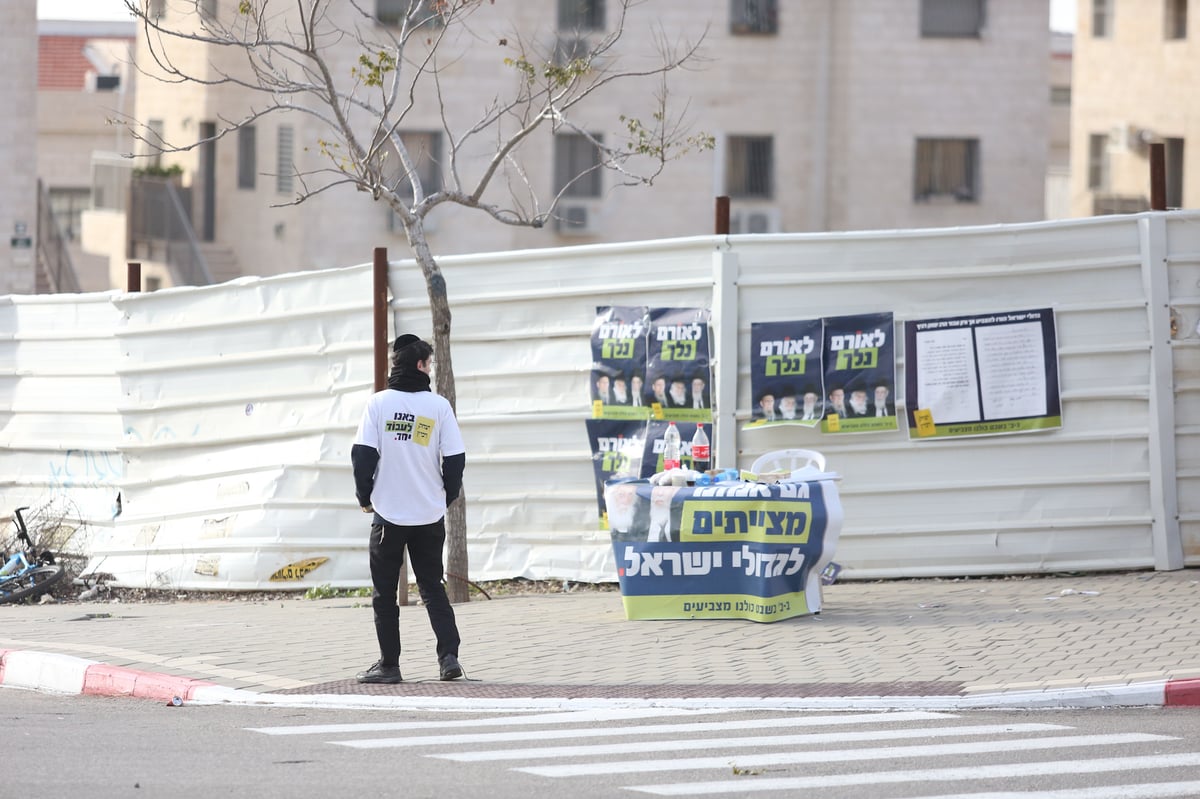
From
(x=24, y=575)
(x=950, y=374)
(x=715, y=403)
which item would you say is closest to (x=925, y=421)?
(x=950, y=374)

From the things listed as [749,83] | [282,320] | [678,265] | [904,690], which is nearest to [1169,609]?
[904,690]

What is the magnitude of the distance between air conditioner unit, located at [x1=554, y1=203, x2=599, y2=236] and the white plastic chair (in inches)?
776

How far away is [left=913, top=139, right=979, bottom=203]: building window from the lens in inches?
1292

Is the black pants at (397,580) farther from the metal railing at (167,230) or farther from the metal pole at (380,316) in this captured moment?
the metal railing at (167,230)

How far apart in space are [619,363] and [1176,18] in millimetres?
27996

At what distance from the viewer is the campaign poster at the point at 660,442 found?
1219 centimetres

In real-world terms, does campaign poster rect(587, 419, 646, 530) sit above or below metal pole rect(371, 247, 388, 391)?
below

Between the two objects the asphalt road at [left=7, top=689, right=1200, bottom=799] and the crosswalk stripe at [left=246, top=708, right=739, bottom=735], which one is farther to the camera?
the crosswalk stripe at [left=246, top=708, right=739, bottom=735]

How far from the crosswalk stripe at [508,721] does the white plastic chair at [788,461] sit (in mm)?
3241

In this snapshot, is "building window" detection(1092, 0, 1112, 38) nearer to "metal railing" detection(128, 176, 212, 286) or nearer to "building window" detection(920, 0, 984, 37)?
"building window" detection(920, 0, 984, 37)

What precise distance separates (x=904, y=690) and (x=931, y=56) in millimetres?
25493

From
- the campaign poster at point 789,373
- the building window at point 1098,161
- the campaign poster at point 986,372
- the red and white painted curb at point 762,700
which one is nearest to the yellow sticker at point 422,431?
the red and white painted curb at point 762,700

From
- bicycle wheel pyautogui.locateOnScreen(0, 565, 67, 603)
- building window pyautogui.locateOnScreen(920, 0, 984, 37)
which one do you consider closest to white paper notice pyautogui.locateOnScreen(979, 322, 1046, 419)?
bicycle wheel pyautogui.locateOnScreen(0, 565, 67, 603)

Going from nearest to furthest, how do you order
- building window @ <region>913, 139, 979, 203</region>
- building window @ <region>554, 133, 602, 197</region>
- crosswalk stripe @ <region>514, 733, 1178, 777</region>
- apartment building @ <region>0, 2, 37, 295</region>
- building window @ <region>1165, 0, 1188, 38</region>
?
crosswalk stripe @ <region>514, 733, 1178, 777</region> < apartment building @ <region>0, 2, 37, 295</region> < building window @ <region>554, 133, 602, 197</region> < building window @ <region>913, 139, 979, 203</region> < building window @ <region>1165, 0, 1188, 38</region>
